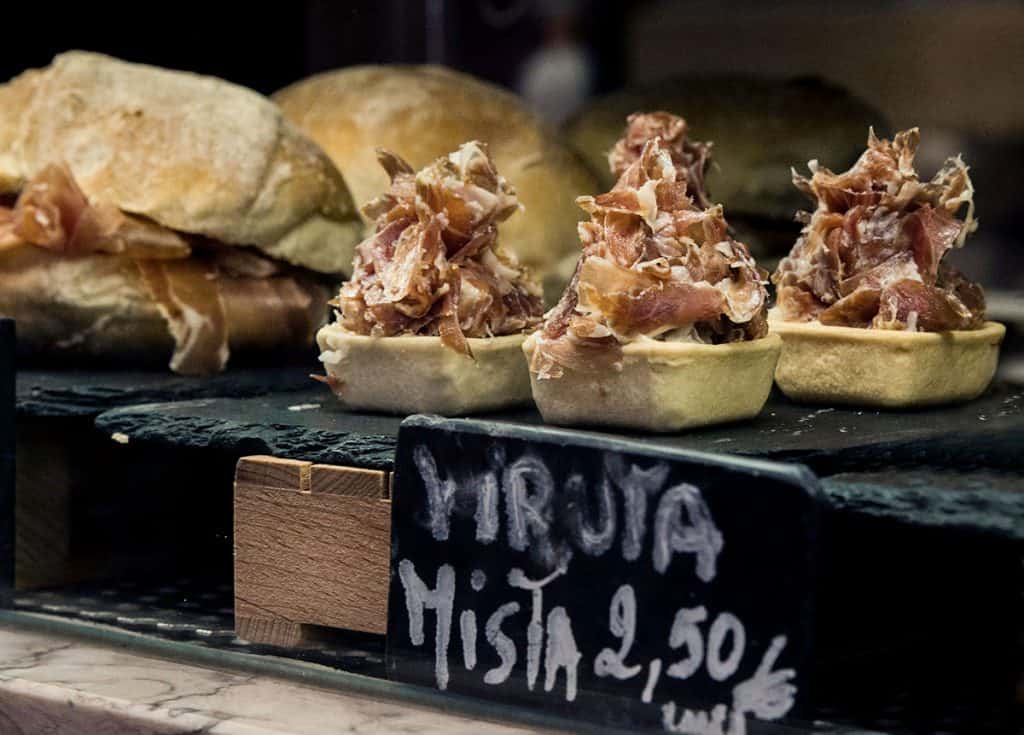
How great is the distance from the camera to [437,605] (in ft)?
6.66

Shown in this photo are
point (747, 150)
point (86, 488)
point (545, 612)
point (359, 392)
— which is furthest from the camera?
point (747, 150)

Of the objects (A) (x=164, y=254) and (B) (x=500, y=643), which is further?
(A) (x=164, y=254)

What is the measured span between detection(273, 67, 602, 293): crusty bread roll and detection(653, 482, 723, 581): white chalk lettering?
130cm

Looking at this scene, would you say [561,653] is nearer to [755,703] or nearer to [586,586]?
[586,586]

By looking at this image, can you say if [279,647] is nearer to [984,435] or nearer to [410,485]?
[410,485]

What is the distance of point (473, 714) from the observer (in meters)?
2.01

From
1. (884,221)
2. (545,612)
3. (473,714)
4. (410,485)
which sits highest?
(884,221)

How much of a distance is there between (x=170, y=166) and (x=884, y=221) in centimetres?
129

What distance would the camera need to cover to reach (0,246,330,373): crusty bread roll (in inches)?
116

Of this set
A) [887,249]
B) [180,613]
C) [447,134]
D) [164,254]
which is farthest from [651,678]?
[447,134]

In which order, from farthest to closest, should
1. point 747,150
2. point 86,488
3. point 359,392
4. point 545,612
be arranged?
point 747,150
point 86,488
point 359,392
point 545,612

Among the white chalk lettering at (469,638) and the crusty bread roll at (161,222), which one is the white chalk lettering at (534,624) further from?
the crusty bread roll at (161,222)

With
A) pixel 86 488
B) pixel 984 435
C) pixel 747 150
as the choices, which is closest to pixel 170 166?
pixel 86 488

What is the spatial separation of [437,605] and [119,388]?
967 mm
